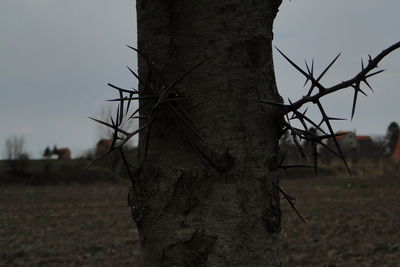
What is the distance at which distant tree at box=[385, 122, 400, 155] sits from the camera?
254 ft

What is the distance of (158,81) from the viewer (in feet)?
4.14

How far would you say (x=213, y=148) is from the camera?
4.12ft

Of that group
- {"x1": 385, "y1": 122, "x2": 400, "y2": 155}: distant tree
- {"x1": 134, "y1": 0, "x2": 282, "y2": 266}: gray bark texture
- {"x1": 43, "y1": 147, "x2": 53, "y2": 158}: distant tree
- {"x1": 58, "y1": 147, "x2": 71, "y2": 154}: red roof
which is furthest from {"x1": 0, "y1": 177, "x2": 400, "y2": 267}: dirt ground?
{"x1": 385, "y1": 122, "x2": 400, "y2": 155}: distant tree

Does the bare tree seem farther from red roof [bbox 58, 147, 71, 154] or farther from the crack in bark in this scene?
red roof [bbox 58, 147, 71, 154]

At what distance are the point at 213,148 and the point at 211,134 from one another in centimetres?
3

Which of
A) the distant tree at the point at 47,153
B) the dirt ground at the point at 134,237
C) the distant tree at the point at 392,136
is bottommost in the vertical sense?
the dirt ground at the point at 134,237

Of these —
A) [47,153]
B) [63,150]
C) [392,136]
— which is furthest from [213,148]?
[392,136]

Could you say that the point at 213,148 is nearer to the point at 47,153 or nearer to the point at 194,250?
the point at 194,250

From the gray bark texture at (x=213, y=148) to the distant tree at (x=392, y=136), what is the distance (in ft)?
259

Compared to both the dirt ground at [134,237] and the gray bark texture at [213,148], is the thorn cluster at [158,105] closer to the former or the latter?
the gray bark texture at [213,148]

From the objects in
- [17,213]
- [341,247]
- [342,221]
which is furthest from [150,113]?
[17,213]

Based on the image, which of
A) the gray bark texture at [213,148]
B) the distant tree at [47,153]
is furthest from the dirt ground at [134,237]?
the distant tree at [47,153]

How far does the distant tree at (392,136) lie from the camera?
254 feet

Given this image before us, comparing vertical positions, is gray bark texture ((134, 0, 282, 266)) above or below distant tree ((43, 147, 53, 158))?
below
